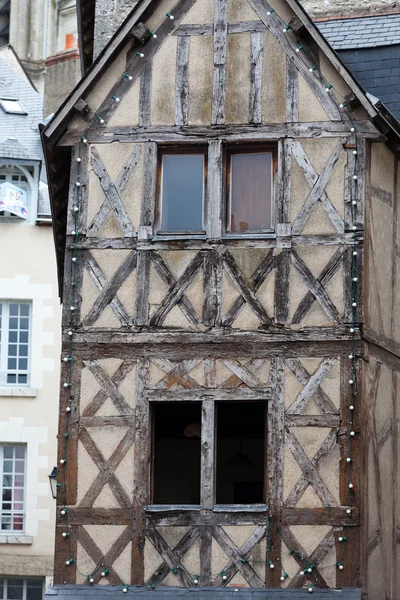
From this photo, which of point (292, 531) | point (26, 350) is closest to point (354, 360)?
point (292, 531)

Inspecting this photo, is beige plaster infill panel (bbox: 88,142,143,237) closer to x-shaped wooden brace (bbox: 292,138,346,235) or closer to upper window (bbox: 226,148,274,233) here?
upper window (bbox: 226,148,274,233)

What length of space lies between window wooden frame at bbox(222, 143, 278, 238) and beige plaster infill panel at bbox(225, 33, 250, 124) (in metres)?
0.27

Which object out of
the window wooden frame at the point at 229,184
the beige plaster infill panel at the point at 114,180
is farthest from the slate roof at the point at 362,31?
the beige plaster infill panel at the point at 114,180

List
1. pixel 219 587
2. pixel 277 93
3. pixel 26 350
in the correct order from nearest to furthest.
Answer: pixel 219 587, pixel 277 93, pixel 26 350

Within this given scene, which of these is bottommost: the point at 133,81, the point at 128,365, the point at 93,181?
the point at 128,365

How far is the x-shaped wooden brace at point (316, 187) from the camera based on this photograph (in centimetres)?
1530

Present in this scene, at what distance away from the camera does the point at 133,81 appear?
1592 centimetres

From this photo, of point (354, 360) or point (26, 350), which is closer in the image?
point (354, 360)

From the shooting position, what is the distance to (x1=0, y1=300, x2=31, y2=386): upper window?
2656 cm

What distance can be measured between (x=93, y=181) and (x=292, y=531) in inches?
155

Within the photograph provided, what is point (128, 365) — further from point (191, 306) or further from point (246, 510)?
point (246, 510)

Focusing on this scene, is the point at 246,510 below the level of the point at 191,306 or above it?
below

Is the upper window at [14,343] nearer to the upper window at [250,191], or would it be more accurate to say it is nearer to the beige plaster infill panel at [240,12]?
the upper window at [250,191]

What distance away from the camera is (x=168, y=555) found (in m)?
14.8
